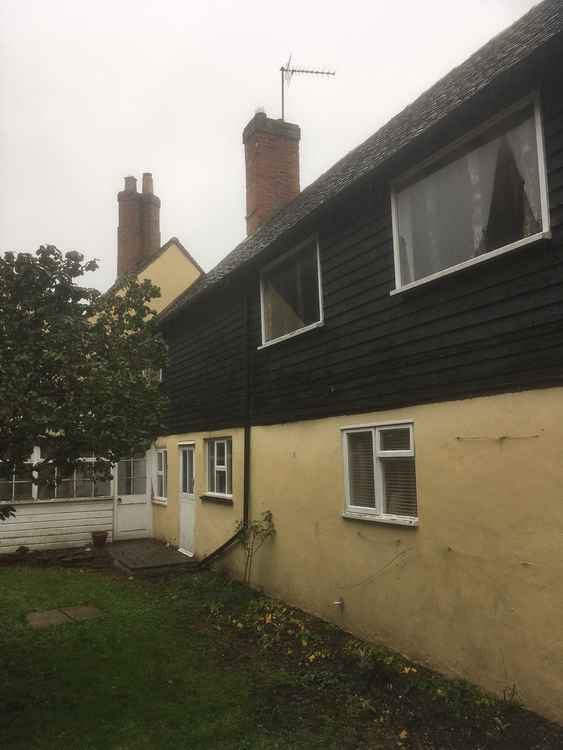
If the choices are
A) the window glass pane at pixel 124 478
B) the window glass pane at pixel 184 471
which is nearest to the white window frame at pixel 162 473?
the window glass pane at pixel 124 478

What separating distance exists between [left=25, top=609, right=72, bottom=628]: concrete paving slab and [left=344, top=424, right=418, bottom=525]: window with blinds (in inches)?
186

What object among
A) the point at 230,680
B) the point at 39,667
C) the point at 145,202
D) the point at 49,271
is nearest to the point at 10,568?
the point at 39,667

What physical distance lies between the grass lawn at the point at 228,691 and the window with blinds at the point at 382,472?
1650 millimetres

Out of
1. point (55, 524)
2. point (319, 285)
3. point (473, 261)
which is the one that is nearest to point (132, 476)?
point (55, 524)

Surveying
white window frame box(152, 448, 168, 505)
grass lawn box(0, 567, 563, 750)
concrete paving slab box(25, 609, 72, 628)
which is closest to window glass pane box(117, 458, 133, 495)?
white window frame box(152, 448, 168, 505)

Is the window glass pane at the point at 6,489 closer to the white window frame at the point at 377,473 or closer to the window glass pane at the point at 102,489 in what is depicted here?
the window glass pane at the point at 102,489

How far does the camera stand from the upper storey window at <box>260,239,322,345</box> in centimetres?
927

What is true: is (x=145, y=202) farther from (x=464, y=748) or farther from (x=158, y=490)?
(x=464, y=748)

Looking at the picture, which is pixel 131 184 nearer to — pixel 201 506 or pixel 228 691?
pixel 201 506

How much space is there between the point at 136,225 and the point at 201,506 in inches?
498

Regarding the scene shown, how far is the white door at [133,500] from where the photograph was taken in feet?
52.4

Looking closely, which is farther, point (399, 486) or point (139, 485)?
point (139, 485)

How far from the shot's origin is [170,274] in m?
20.0

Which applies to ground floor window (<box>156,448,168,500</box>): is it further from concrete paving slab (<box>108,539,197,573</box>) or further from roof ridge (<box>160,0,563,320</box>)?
roof ridge (<box>160,0,563,320</box>)
